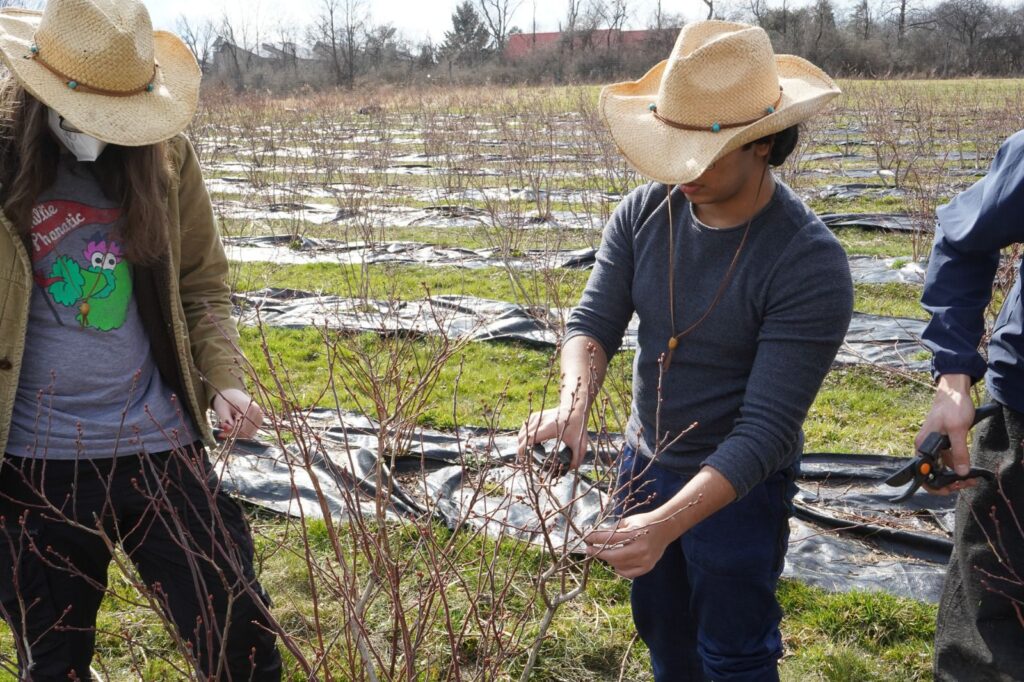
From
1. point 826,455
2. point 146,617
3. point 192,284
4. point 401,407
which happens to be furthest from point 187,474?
point 826,455

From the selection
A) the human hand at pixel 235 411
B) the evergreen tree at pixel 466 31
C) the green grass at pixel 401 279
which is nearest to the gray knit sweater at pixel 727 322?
the human hand at pixel 235 411

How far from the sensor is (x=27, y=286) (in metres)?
1.78

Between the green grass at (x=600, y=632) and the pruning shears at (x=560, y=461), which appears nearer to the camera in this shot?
the pruning shears at (x=560, y=461)

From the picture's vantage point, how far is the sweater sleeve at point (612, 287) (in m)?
1.95

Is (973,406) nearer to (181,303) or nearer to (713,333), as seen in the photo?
(713,333)

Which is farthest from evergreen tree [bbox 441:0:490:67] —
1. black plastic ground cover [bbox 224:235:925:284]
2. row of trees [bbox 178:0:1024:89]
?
black plastic ground cover [bbox 224:235:925:284]

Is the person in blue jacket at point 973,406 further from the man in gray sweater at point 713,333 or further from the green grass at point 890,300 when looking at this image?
the green grass at point 890,300

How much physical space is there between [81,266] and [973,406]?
1.88m

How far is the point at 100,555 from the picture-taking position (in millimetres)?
1949

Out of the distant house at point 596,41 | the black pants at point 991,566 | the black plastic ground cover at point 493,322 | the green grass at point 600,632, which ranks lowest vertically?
the green grass at point 600,632

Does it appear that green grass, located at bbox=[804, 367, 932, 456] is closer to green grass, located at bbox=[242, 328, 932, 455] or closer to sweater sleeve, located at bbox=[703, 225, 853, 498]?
green grass, located at bbox=[242, 328, 932, 455]

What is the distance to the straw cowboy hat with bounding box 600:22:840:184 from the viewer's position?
1.66m

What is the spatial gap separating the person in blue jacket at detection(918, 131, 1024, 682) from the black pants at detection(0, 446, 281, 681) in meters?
1.51

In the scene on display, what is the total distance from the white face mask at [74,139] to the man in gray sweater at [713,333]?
1.07 meters
